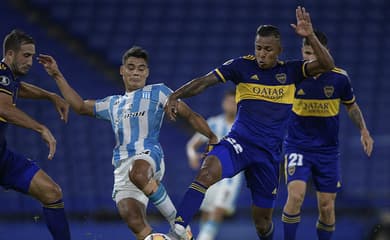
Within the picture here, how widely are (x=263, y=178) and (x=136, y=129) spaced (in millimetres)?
1239

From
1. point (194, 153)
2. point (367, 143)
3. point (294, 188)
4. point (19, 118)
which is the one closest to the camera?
point (19, 118)

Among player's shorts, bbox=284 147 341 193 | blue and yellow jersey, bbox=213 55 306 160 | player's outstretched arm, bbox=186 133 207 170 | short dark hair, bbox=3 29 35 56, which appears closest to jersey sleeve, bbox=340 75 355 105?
player's shorts, bbox=284 147 341 193

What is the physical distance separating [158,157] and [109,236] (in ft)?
12.8

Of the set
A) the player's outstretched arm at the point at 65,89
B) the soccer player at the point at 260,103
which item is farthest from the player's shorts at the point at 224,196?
the player's outstretched arm at the point at 65,89

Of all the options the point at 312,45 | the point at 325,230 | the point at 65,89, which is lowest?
the point at 325,230

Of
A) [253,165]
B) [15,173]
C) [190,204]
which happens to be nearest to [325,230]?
[253,165]

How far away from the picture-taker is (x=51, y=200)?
24.3ft

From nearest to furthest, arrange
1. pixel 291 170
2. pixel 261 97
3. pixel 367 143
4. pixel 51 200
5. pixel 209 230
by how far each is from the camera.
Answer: pixel 51 200
pixel 261 97
pixel 367 143
pixel 291 170
pixel 209 230

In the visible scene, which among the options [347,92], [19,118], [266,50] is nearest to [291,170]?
[347,92]

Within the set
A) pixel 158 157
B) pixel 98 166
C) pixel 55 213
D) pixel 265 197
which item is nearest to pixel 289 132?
pixel 265 197

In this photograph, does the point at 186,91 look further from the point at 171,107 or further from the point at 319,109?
the point at 319,109

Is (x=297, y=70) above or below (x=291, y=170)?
above

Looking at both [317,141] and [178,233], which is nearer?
[178,233]

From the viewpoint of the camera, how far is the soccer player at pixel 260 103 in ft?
24.8
